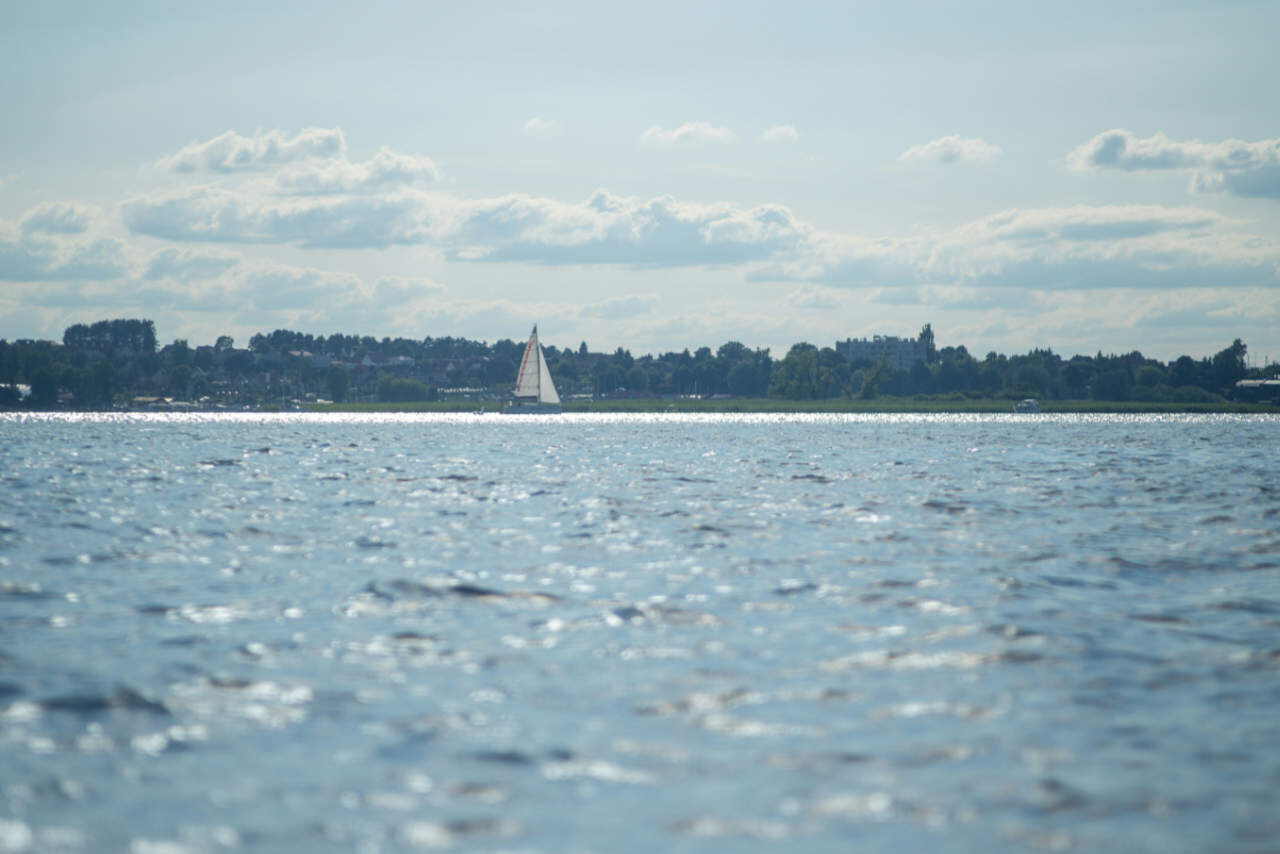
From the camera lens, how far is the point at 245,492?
4738 centimetres

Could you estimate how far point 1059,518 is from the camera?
37.5m

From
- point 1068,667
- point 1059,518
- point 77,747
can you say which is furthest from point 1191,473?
point 77,747

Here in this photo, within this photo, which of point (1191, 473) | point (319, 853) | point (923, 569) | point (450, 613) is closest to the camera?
point (319, 853)

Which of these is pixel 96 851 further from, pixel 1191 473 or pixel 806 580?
pixel 1191 473

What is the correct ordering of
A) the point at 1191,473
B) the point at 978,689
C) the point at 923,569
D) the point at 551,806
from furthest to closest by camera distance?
the point at 1191,473 < the point at 923,569 < the point at 978,689 < the point at 551,806

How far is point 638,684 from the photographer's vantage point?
15.7 m

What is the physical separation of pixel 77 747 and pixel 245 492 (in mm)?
35657

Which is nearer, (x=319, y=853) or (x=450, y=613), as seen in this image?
(x=319, y=853)

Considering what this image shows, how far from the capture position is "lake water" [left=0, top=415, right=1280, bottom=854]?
10.9 m

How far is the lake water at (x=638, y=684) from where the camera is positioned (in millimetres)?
10891

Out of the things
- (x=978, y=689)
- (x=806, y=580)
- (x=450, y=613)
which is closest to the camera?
(x=978, y=689)

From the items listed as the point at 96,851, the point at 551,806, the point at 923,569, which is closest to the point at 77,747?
the point at 96,851

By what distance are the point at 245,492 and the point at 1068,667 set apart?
37.0 m

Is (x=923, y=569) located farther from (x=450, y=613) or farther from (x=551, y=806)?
(x=551, y=806)
